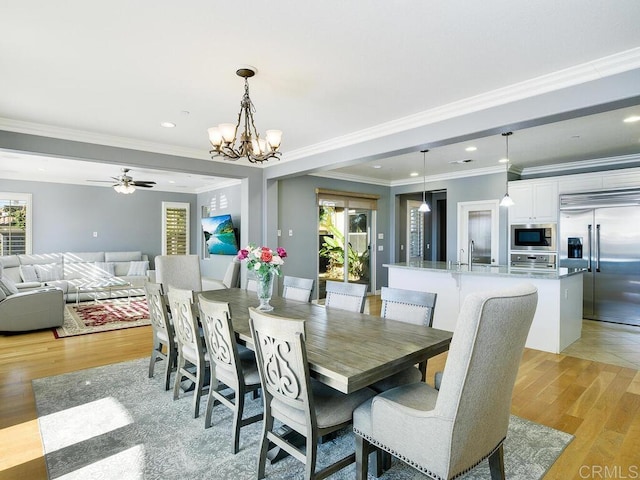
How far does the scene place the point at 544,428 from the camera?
96.2 inches

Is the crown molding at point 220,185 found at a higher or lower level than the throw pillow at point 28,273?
higher

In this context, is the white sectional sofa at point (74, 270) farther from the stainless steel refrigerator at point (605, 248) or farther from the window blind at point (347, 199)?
the stainless steel refrigerator at point (605, 248)

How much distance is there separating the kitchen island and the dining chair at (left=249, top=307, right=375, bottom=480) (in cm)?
260

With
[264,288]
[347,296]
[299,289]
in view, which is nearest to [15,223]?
[299,289]

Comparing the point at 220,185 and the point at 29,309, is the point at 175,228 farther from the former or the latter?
the point at 29,309

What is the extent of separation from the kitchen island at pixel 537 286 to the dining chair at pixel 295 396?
8.54ft

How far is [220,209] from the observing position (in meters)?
8.19

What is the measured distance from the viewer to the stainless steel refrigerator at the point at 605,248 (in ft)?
16.6

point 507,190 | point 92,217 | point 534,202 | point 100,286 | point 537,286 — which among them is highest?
point 507,190

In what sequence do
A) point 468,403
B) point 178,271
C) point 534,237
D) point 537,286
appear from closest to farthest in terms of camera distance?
1. point 468,403
2. point 537,286
3. point 178,271
4. point 534,237

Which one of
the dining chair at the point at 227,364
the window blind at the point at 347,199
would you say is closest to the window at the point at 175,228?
the window blind at the point at 347,199

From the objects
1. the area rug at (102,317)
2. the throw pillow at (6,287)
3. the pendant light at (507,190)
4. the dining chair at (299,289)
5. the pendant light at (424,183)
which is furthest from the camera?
the pendant light at (424,183)

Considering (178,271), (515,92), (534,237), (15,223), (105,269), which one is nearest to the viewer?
(515,92)

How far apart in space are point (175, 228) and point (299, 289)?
6904 mm
